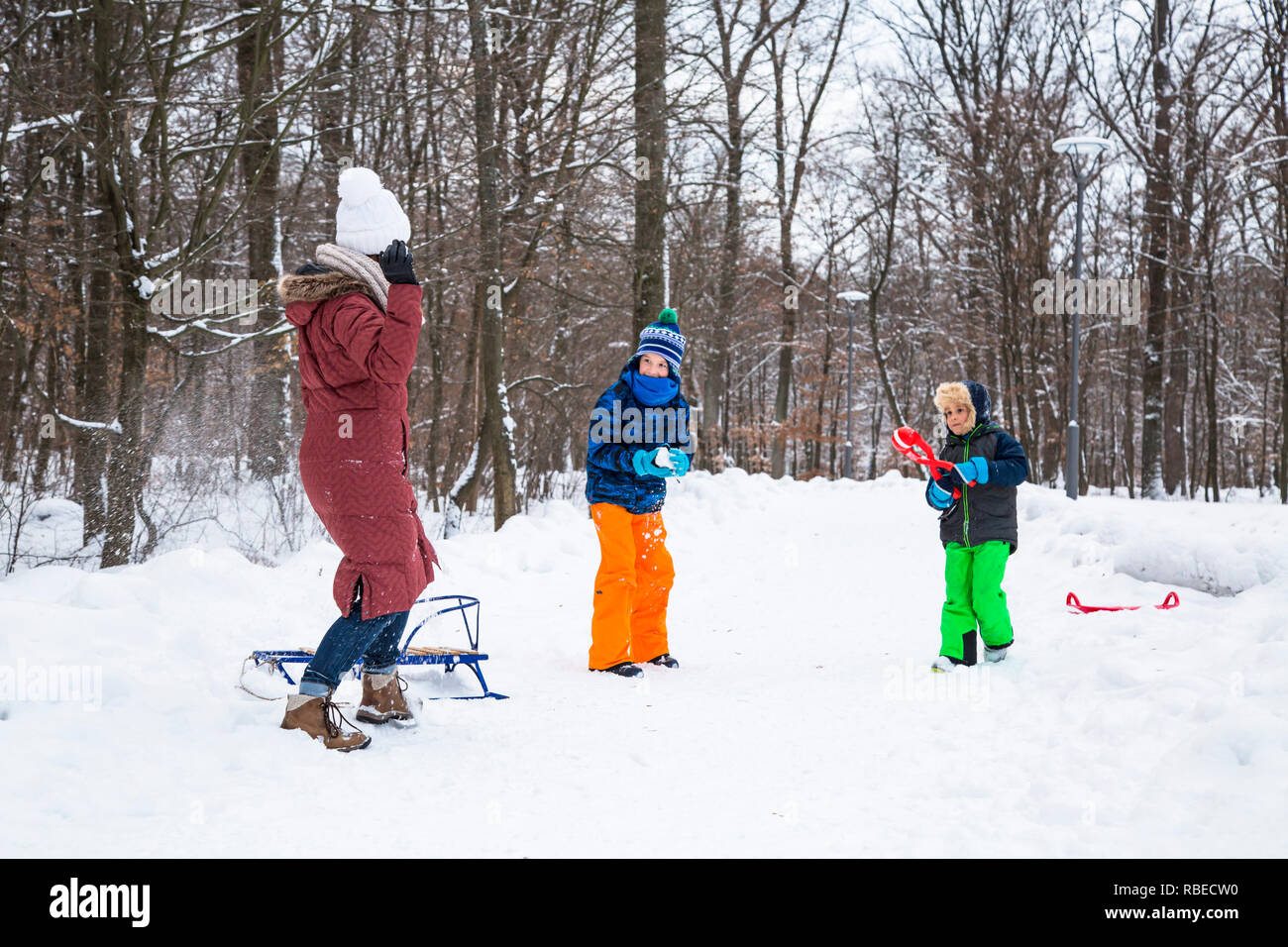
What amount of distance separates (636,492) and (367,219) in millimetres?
2163

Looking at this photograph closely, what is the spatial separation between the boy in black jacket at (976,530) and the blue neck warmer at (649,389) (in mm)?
1507

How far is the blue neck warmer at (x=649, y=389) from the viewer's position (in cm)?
Result: 528

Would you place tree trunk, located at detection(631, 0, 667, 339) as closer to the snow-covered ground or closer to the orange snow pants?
the snow-covered ground

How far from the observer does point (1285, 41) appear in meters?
17.5

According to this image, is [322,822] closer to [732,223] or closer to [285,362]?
[285,362]

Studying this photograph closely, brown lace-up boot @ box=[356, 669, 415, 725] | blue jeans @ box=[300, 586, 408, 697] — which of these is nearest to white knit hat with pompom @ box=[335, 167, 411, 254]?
blue jeans @ box=[300, 586, 408, 697]

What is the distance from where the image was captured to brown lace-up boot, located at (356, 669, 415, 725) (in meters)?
3.76

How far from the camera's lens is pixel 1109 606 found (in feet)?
20.1

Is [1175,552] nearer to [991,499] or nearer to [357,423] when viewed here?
[991,499]

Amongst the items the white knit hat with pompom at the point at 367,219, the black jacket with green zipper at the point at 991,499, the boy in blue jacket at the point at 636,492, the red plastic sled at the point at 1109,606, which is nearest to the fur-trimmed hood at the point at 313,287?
the white knit hat with pompom at the point at 367,219

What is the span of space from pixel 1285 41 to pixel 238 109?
1858 cm

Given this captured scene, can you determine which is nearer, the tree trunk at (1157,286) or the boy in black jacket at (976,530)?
the boy in black jacket at (976,530)

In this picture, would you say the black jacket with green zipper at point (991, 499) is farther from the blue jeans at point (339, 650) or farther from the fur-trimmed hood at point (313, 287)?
the fur-trimmed hood at point (313, 287)

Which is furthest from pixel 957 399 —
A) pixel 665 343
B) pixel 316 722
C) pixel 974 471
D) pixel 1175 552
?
pixel 316 722
